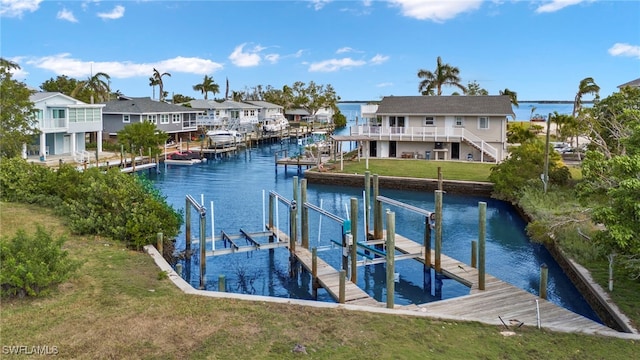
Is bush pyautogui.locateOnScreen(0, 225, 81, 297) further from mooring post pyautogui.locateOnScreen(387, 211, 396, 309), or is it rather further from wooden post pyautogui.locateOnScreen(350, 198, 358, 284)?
wooden post pyautogui.locateOnScreen(350, 198, 358, 284)

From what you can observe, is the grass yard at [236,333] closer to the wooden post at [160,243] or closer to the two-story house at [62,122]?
the wooden post at [160,243]

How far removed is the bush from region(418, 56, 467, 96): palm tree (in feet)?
A: 212

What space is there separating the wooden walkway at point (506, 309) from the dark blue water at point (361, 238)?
245 cm

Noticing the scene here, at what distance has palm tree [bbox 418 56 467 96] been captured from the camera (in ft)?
238

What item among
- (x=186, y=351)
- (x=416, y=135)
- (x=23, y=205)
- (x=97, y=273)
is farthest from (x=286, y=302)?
(x=416, y=135)

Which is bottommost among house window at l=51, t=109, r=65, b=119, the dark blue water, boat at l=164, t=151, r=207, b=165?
the dark blue water

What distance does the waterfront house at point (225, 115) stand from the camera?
253 feet

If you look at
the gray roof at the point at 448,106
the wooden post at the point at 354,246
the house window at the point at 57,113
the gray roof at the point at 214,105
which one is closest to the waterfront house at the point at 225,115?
the gray roof at the point at 214,105

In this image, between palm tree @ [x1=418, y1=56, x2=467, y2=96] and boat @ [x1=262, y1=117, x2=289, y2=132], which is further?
boat @ [x1=262, y1=117, x2=289, y2=132]

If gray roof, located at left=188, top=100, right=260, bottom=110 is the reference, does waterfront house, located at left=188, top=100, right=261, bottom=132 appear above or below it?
below

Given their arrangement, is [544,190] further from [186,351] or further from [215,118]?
[215,118]

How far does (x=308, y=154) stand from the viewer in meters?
55.3

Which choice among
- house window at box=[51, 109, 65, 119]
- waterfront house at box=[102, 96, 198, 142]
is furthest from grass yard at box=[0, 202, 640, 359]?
waterfront house at box=[102, 96, 198, 142]

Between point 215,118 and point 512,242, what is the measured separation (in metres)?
57.8
